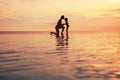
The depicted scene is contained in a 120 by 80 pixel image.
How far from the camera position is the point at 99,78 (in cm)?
578

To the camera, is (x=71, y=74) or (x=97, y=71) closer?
(x=71, y=74)

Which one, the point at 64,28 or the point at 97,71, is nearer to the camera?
the point at 97,71

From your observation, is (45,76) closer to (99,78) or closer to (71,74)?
(71,74)

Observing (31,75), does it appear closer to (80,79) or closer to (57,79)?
(57,79)

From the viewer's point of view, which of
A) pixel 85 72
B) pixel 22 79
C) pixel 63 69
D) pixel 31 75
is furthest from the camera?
pixel 63 69

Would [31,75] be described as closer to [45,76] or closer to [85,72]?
[45,76]

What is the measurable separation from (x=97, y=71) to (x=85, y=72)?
36 cm

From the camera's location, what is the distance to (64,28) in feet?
115

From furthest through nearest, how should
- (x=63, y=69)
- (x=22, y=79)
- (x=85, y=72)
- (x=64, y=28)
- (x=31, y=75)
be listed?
(x=64, y=28) → (x=63, y=69) → (x=85, y=72) → (x=31, y=75) → (x=22, y=79)

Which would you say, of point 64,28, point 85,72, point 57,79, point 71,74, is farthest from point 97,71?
point 64,28

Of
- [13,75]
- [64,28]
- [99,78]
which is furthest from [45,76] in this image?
[64,28]

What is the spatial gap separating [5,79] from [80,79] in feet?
5.85

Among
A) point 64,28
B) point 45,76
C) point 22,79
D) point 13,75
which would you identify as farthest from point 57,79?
point 64,28

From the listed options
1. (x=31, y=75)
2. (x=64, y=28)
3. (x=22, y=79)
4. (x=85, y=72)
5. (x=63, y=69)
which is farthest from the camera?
(x=64, y=28)
